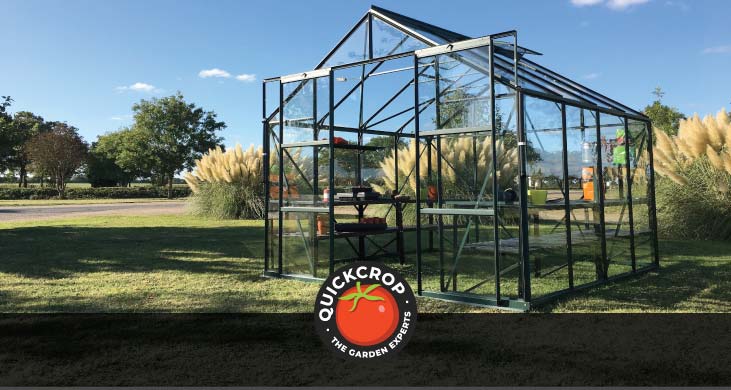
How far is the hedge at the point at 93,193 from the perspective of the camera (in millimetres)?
36344

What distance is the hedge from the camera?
36344mm

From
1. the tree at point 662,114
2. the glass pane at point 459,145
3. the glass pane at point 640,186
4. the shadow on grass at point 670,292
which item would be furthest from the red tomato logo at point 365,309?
the tree at point 662,114

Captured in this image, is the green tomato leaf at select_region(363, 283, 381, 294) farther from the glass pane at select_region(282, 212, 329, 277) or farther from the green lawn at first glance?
the glass pane at select_region(282, 212, 329, 277)

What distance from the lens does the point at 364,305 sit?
3123mm

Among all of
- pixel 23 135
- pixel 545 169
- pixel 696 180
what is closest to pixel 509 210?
pixel 545 169

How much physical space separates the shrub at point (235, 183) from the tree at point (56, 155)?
26965 millimetres

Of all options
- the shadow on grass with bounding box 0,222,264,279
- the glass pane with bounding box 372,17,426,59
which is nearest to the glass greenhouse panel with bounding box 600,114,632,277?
the glass pane with bounding box 372,17,426,59

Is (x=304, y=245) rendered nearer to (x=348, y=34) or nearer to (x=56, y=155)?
(x=348, y=34)

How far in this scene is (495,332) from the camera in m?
4.12

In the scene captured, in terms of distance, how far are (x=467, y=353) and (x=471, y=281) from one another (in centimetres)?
280

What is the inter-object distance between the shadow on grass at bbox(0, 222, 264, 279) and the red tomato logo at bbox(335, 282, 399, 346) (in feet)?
12.6

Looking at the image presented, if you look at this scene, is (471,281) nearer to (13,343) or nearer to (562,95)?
(562,95)

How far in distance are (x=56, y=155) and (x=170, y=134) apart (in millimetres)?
7676

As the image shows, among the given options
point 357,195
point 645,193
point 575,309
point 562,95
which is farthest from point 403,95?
point 575,309
